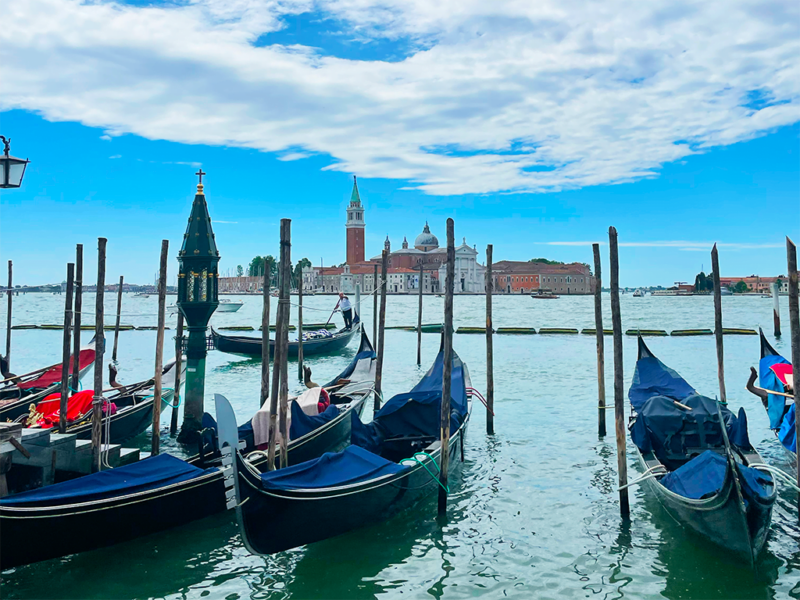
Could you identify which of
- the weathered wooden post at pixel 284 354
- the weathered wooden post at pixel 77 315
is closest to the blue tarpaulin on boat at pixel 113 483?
the weathered wooden post at pixel 284 354

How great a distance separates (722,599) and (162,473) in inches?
133

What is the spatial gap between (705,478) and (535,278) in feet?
265

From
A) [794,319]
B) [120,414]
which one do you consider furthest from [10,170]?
[794,319]

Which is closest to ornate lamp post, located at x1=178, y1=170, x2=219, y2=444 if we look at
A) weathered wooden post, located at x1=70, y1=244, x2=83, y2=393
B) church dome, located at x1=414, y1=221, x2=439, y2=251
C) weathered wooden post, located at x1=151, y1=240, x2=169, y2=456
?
weathered wooden post, located at x1=151, y1=240, x2=169, y2=456

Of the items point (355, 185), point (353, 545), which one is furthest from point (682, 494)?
point (355, 185)

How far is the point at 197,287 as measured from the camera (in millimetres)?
6504

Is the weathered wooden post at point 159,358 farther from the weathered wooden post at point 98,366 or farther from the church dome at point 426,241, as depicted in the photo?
the church dome at point 426,241

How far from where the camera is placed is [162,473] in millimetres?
4305

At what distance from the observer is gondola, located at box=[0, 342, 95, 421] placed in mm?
6957

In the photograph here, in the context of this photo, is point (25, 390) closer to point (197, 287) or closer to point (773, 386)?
point (197, 287)

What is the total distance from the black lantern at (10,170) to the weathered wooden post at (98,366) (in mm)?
1434

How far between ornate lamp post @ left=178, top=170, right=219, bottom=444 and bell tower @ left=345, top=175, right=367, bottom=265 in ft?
257

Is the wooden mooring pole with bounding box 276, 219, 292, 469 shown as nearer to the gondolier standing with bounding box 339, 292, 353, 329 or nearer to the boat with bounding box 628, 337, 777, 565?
the boat with bounding box 628, 337, 777, 565

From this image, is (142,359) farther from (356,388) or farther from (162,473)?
(162,473)
